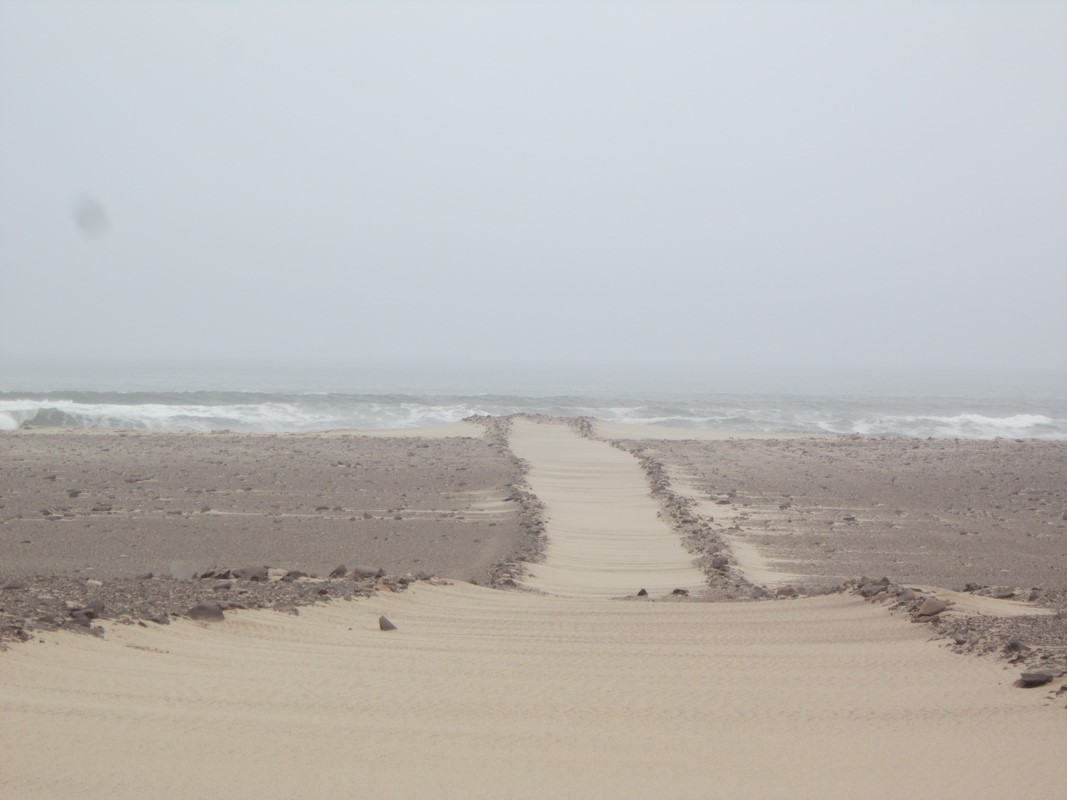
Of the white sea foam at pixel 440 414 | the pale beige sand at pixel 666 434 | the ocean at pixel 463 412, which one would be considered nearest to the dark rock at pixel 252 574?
the pale beige sand at pixel 666 434

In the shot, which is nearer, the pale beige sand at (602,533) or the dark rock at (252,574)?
the dark rock at (252,574)

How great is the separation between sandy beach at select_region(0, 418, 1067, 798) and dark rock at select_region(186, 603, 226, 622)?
0.12 meters

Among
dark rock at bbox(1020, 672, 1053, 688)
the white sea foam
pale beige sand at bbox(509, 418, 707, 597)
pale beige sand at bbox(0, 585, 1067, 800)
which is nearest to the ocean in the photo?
the white sea foam

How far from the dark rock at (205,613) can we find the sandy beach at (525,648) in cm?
12

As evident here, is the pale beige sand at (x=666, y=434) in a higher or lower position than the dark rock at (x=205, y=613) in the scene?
higher

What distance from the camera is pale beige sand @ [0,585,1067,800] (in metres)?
4.39

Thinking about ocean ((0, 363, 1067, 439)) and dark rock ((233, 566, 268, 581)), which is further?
ocean ((0, 363, 1067, 439))

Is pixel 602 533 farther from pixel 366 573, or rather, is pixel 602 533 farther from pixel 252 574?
pixel 252 574

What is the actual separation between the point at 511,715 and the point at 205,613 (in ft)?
9.83

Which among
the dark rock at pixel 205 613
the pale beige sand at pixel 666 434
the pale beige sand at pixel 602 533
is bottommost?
the pale beige sand at pixel 602 533

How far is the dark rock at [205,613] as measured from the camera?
7.14m

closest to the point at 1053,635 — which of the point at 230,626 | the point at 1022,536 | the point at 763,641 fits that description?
the point at 763,641

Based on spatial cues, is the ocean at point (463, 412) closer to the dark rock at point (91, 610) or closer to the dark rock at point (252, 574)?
the dark rock at point (252, 574)

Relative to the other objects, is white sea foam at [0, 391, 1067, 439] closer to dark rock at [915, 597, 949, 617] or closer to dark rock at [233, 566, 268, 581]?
dark rock at [233, 566, 268, 581]
